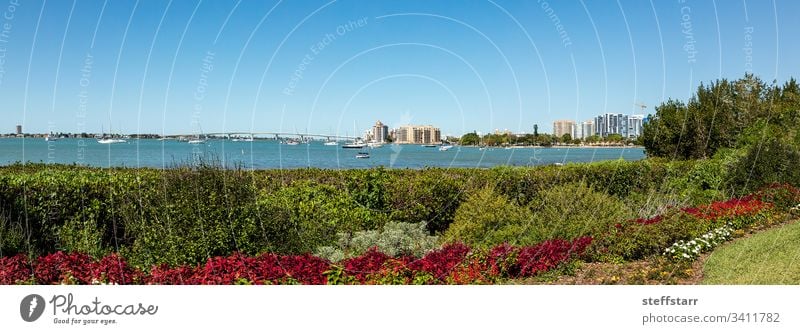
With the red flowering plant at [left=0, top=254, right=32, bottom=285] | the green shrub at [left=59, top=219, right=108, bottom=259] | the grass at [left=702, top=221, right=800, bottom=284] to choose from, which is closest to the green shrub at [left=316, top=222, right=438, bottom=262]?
the green shrub at [left=59, top=219, right=108, bottom=259]

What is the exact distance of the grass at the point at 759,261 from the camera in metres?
7.52

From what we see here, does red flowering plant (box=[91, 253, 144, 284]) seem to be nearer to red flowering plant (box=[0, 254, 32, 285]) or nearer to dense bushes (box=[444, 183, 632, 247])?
red flowering plant (box=[0, 254, 32, 285])

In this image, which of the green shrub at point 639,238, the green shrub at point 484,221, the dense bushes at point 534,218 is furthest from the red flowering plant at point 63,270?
the green shrub at point 639,238

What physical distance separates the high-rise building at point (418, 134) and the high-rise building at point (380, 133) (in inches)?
→ 8.8

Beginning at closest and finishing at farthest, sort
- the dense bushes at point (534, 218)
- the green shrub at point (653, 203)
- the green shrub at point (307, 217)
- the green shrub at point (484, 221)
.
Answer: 1. the green shrub at point (307, 217)
2. the dense bushes at point (534, 218)
3. the green shrub at point (484, 221)
4. the green shrub at point (653, 203)

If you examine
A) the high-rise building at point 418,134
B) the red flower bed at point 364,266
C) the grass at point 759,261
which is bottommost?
the grass at point 759,261

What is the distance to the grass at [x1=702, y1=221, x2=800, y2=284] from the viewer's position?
752 cm

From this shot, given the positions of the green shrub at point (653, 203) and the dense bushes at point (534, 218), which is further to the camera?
the green shrub at point (653, 203)

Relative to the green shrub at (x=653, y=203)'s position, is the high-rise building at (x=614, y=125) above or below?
above

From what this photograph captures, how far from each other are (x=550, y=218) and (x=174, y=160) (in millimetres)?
6727

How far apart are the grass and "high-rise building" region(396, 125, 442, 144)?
16.6 feet

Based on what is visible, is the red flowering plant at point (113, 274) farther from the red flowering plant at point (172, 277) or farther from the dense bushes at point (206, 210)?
the dense bushes at point (206, 210)

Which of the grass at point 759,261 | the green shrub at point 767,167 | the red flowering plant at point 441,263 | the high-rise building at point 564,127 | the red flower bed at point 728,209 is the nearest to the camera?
the red flowering plant at point 441,263
